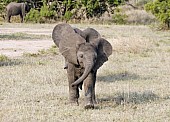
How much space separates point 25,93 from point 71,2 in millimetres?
24192

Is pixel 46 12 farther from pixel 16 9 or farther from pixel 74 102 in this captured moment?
pixel 74 102

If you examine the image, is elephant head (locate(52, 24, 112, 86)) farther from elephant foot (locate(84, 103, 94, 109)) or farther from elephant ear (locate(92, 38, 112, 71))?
elephant foot (locate(84, 103, 94, 109))

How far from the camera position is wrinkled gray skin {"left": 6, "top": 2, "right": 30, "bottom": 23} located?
107ft

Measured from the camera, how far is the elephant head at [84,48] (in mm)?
7570

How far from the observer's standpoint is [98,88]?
9727 millimetres

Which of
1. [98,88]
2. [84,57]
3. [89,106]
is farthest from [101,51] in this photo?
[98,88]

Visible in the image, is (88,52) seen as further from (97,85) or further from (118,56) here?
(118,56)

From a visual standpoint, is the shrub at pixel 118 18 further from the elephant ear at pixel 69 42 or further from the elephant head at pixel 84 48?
the elephant head at pixel 84 48

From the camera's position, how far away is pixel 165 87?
9.94 meters

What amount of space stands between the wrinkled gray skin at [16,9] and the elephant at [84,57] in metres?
24.8

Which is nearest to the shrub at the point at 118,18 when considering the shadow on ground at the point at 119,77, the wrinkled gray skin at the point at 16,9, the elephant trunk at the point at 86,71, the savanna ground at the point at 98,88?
the wrinkled gray skin at the point at 16,9

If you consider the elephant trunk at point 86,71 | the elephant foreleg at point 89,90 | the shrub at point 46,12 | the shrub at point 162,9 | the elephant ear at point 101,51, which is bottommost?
the shrub at point 46,12

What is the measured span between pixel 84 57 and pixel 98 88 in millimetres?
2221

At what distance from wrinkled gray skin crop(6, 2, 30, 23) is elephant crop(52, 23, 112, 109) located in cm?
2478
